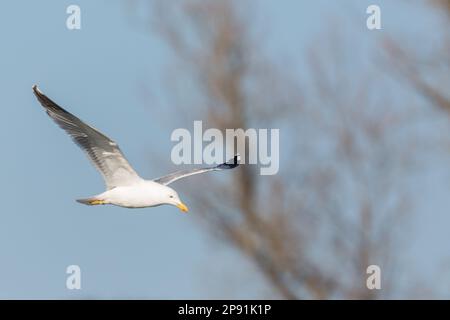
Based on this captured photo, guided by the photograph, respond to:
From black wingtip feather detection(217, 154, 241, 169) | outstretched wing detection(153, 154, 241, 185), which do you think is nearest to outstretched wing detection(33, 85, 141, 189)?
outstretched wing detection(153, 154, 241, 185)

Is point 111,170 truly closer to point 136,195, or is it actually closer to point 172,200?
point 136,195

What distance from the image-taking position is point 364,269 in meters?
12.8

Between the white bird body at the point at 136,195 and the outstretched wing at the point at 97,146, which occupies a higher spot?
the outstretched wing at the point at 97,146

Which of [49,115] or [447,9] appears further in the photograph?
[447,9]

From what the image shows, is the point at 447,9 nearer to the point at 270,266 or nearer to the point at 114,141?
the point at 270,266

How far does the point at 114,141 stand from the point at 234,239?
2562 millimetres

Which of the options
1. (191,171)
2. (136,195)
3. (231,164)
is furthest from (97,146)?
(231,164)

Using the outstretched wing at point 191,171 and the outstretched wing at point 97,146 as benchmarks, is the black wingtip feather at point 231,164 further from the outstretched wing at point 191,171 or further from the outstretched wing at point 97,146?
the outstretched wing at point 97,146

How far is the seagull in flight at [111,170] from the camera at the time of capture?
10.7 metres

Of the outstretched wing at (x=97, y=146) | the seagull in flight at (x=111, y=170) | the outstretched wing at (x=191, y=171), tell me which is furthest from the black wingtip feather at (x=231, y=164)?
the outstretched wing at (x=97, y=146)
